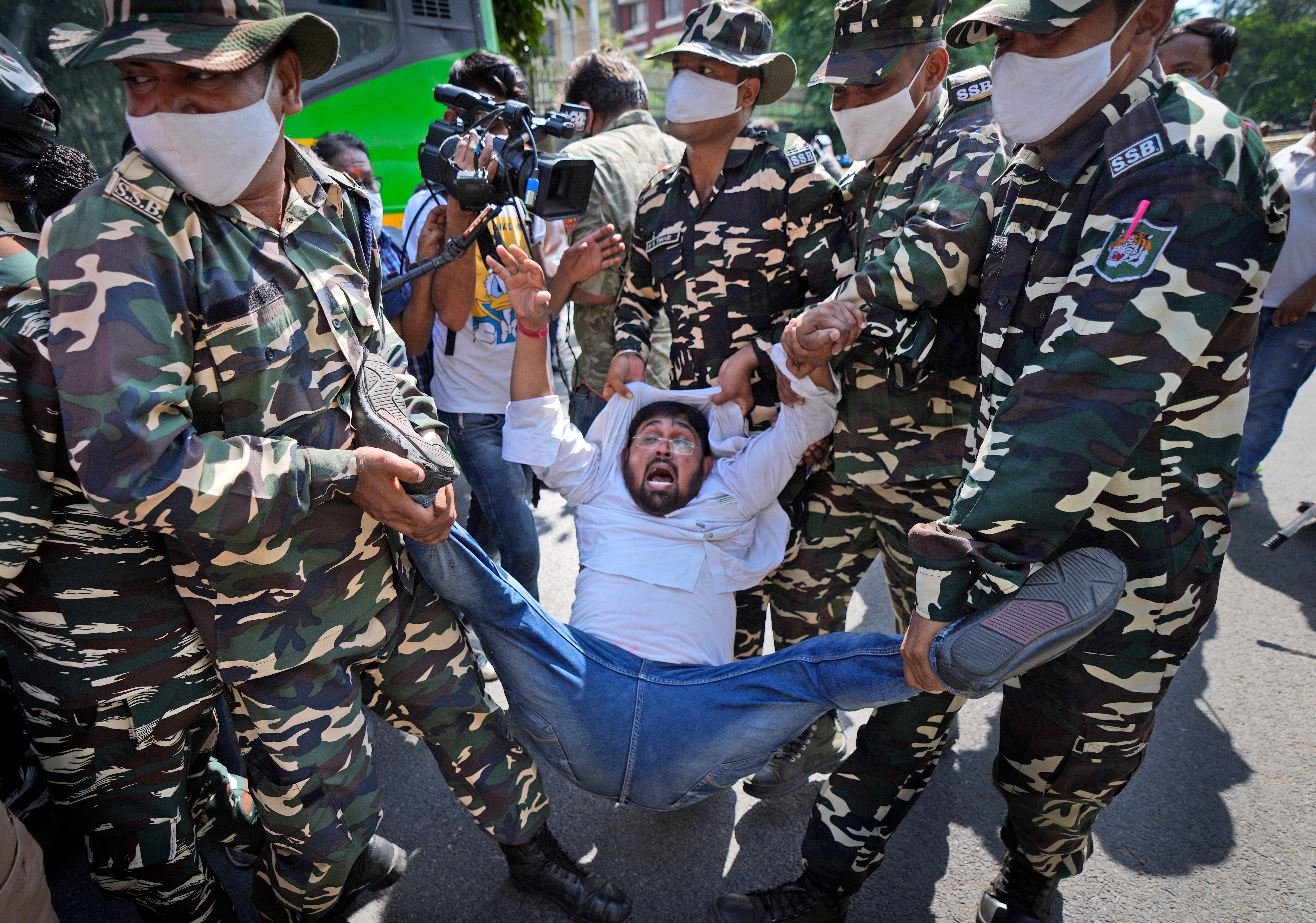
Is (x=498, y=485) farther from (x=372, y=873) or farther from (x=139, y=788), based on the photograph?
(x=139, y=788)

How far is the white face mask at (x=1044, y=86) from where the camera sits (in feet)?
4.34

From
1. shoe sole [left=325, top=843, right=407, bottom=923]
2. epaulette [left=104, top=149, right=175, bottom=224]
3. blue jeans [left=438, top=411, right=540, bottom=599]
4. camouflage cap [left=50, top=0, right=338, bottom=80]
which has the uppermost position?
camouflage cap [left=50, top=0, right=338, bottom=80]

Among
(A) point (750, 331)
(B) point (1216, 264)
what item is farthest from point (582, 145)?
(B) point (1216, 264)

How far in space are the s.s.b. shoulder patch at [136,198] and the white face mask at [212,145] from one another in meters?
0.07

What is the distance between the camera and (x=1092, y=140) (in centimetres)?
135

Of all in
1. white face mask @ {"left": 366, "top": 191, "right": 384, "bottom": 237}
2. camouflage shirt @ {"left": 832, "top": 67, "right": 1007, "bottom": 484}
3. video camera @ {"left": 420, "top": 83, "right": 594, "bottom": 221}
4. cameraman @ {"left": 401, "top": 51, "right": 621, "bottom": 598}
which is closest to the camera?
camouflage shirt @ {"left": 832, "top": 67, "right": 1007, "bottom": 484}

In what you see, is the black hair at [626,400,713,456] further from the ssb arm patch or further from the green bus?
the green bus

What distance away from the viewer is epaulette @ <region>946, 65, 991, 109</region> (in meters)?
1.94

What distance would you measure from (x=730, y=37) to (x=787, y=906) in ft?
8.53

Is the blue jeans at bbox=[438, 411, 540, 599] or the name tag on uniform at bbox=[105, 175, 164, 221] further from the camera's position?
the blue jeans at bbox=[438, 411, 540, 599]

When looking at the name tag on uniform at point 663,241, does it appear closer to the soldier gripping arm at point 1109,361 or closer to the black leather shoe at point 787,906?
the soldier gripping arm at point 1109,361

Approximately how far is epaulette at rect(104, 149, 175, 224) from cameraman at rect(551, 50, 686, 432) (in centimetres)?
178

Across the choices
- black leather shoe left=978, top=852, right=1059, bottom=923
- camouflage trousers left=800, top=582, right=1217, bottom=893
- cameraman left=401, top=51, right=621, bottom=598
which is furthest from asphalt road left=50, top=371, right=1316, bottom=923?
cameraman left=401, top=51, right=621, bottom=598

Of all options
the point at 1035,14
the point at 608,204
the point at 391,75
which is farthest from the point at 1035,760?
the point at 391,75
